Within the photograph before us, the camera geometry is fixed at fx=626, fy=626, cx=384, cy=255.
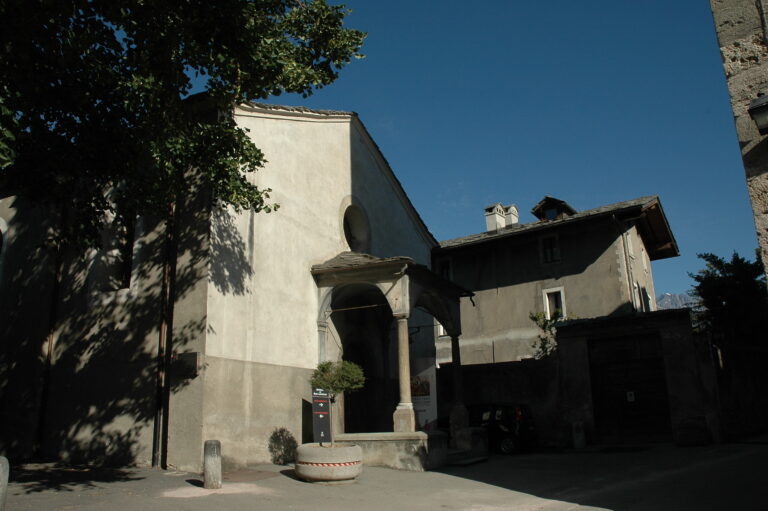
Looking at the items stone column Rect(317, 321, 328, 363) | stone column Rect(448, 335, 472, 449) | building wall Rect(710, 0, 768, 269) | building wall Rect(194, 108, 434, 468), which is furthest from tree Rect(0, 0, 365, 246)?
stone column Rect(448, 335, 472, 449)

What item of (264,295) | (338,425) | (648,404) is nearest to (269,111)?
(264,295)

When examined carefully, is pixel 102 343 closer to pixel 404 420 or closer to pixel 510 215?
pixel 404 420

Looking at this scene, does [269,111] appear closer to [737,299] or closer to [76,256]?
[76,256]

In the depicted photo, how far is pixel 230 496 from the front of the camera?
30.4 ft

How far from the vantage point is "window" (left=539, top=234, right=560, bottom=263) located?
84.3 feet

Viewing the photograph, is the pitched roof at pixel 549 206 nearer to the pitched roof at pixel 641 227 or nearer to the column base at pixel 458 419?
the pitched roof at pixel 641 227

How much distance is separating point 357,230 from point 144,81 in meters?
9.62

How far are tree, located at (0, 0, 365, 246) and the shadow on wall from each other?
6.20ft

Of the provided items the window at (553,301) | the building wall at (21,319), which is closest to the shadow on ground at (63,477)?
the building wall at (21,319)

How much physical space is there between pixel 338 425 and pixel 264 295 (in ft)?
13.2

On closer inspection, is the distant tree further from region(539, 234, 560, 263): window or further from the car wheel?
the car wheel

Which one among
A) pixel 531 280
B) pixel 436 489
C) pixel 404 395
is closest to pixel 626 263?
pixel 531 280

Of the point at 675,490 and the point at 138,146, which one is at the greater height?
the point at 138,146

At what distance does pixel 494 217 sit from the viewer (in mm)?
30000
